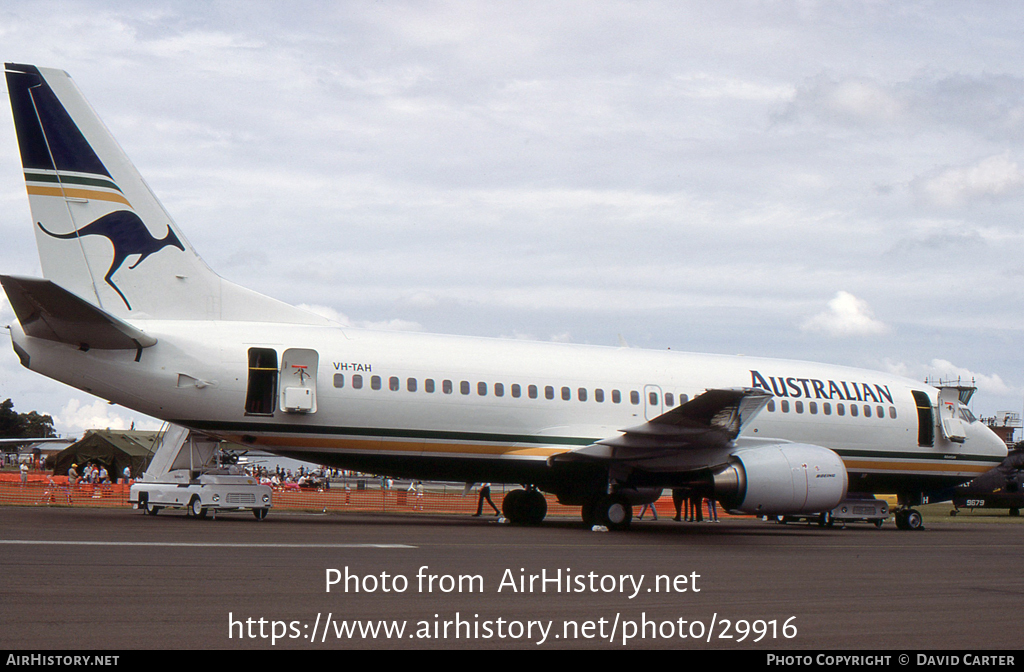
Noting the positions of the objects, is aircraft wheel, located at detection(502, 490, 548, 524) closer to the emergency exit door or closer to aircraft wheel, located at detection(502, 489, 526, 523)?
aircraft wheel, located at detection(502, 489, 526, 523)

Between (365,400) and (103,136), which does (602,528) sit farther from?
(103,136)

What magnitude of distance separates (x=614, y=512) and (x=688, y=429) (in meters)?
2.44

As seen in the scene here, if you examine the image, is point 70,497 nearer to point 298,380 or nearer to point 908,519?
point 298,380

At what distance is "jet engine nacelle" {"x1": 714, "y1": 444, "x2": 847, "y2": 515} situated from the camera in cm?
1719

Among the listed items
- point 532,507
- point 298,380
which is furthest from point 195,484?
point 532,507

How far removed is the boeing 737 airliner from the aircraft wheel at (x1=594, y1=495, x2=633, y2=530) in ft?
0.14

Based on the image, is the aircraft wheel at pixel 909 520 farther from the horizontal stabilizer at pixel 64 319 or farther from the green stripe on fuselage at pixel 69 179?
the green stripe on fuselage at pixel 69 179

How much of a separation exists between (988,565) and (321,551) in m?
9.07

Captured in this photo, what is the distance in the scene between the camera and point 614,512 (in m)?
18.5

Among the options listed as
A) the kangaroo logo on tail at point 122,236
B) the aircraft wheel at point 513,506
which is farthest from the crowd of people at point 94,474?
the kangaroo logo on tail at point 122,236

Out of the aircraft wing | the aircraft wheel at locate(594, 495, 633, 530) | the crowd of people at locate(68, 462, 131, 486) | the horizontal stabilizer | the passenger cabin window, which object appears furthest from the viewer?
the crowd of people at locate(68, 462, 131, 486)

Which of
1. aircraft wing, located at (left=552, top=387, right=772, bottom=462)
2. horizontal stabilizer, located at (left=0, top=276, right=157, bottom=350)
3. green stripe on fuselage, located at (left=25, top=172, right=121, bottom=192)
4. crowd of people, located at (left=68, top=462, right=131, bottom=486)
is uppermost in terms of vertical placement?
green stripe on fuselage, located at (left=25, top=172, right=121, bottom=192)

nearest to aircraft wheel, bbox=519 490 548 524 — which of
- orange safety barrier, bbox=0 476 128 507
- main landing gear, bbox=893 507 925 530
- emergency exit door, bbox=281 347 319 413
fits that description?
emergency exit door, bbox=281 347 319 413

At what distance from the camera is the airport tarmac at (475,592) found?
6.61m
